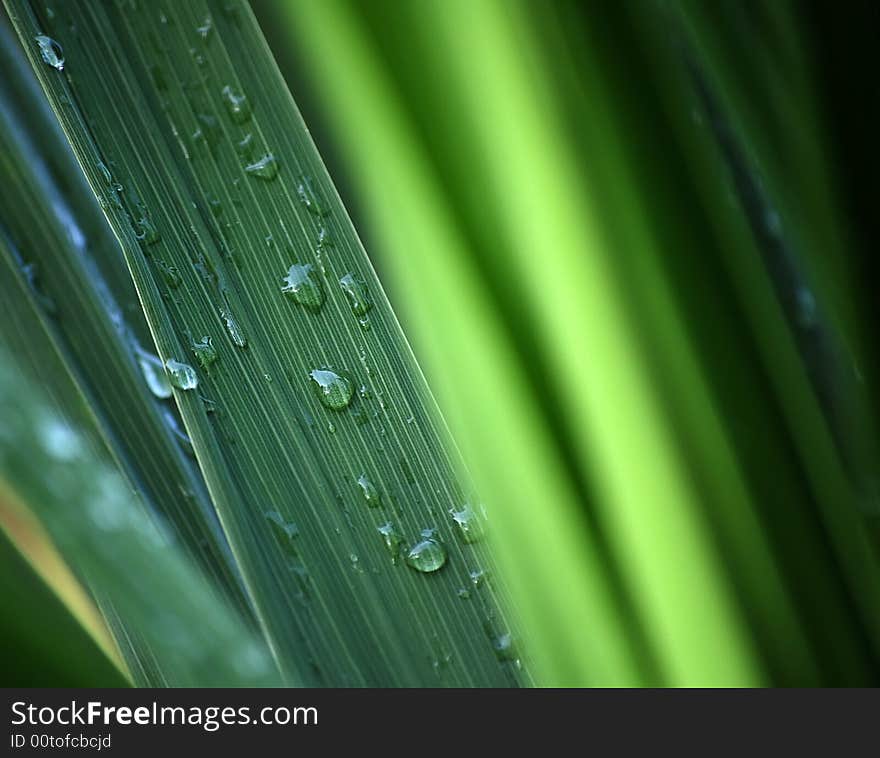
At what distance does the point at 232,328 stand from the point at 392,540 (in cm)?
13

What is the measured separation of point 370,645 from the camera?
0.38 metres

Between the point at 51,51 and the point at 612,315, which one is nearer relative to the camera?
the point at 51,51

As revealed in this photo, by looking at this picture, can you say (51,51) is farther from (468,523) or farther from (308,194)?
(468,523)

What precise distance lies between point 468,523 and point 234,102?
24 cm

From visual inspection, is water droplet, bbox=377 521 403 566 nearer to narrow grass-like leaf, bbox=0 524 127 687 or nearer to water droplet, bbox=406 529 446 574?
water droplet, bbox=406 529 446 574

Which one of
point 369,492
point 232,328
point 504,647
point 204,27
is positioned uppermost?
point 204,27

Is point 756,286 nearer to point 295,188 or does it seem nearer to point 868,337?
point 868,337

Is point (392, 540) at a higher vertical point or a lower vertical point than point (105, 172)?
lower

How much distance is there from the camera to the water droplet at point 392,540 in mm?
368

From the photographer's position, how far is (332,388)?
367mm

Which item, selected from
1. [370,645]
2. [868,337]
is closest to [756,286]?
[868,337]

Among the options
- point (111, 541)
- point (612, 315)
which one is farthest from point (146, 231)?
point (612, 315)

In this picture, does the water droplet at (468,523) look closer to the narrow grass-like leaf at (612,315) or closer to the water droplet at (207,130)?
→ the narrow grass-like leaf at (612,315)

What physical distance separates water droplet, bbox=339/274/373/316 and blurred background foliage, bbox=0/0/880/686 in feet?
0.25
